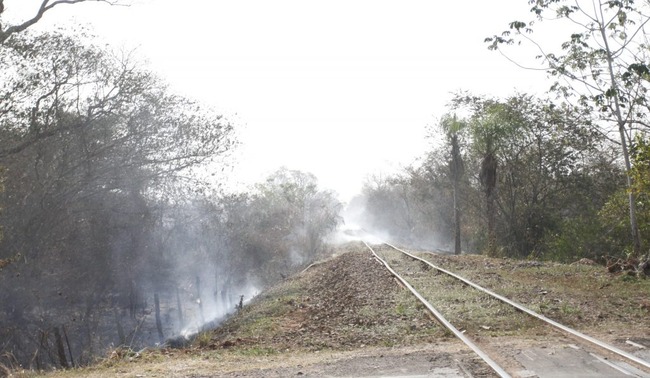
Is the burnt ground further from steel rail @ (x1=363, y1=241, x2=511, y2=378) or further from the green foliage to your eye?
the green foliage

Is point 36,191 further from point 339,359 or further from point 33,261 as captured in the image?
point 339,359

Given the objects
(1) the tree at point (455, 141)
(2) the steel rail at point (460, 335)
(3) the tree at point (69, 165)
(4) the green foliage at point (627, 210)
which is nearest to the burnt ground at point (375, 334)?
(2) the steel rail at point (460, 335)

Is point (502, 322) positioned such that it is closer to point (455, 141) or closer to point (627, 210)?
point (627, 210)

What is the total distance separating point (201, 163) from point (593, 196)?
19927 mm

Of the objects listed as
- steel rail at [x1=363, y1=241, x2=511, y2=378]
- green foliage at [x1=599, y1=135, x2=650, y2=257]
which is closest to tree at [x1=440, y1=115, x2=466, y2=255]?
green foliage at [x1=599, y1=135, x2=650, y2=257]

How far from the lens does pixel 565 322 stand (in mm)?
10336

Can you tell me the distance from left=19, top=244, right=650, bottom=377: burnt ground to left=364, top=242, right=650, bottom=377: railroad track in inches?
8.5

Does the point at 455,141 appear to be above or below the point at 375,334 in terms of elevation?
above

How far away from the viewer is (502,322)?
10695 mm

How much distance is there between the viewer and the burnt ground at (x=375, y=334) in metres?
8.47

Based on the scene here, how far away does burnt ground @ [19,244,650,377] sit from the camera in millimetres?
8469

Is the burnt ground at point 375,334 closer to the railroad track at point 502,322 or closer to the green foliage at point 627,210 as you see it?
the railroad track at point 502,322

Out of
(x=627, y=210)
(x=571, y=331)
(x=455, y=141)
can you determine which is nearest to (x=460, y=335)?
(x=571, y=331)

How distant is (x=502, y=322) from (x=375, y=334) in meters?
2.13
